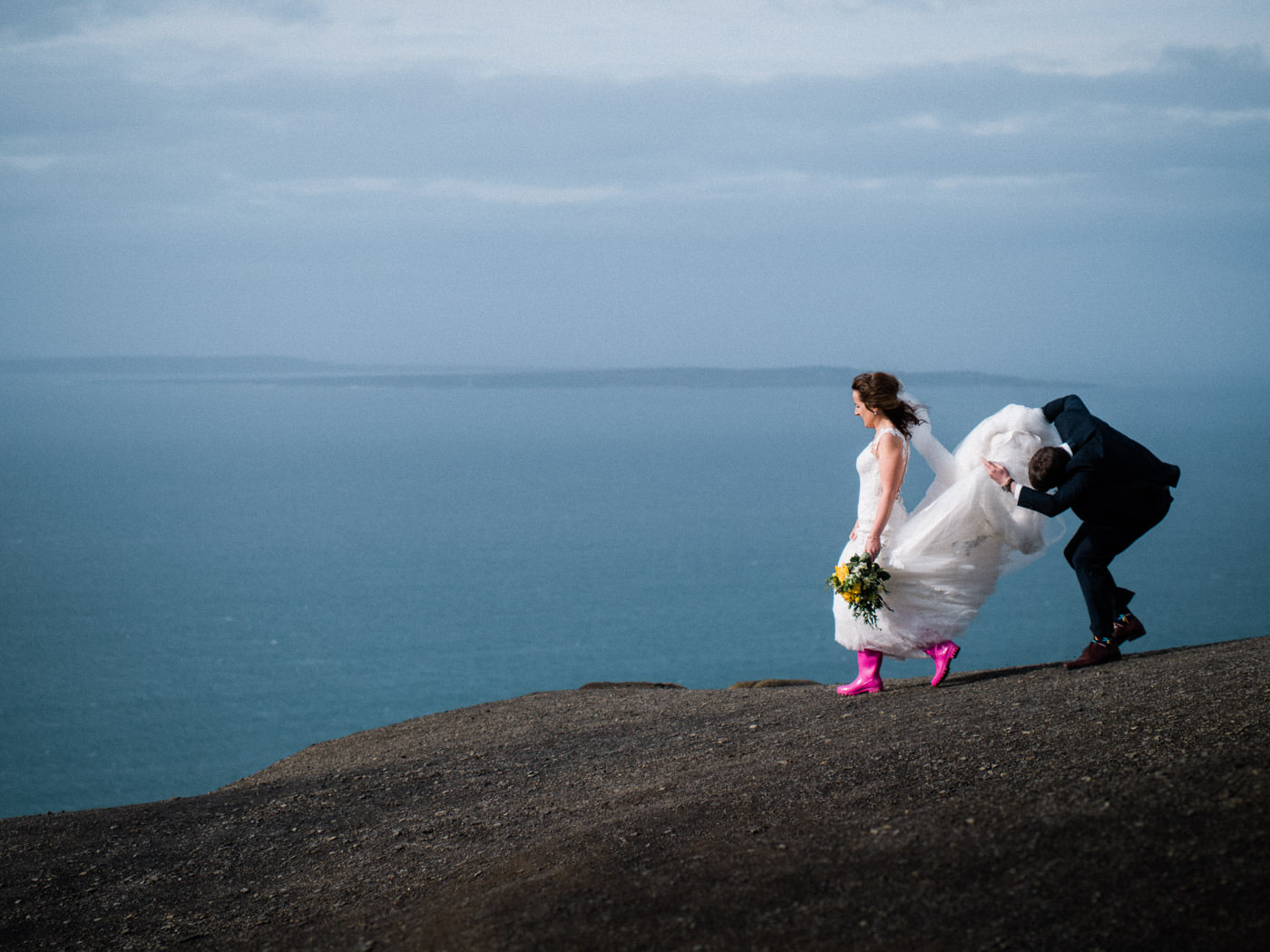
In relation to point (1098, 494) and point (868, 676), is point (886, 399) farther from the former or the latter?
point (868, 676)

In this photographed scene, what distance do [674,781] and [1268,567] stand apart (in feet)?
399

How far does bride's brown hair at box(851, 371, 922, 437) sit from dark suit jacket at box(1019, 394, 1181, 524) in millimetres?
1015

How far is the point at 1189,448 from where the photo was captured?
19800 cm

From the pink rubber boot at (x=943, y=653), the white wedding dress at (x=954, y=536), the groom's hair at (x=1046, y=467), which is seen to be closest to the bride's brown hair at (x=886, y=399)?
the white wedding dress at (x=954, y=536)

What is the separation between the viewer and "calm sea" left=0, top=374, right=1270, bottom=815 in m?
74.6

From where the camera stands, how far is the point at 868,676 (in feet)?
28.0

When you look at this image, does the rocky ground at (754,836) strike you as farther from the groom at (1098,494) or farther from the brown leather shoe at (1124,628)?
the groom at (1098,494)

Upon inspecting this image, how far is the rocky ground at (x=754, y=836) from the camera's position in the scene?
415 cm

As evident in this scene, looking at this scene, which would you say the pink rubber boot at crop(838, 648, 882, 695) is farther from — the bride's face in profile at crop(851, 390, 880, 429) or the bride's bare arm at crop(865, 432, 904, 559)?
Result: the bride's face in profile at crop(851, 390, 880, 429)

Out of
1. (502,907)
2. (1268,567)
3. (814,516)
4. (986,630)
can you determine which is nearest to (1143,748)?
(502,907)

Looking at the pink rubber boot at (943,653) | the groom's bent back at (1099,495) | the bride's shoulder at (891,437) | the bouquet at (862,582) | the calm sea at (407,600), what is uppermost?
the bride's shoulder at (891,437)

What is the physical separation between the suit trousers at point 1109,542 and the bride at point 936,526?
314mm

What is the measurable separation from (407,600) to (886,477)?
3892 inches

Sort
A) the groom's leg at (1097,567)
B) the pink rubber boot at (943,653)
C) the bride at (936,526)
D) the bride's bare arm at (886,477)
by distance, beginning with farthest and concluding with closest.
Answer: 1. the pink rubber boot at (943,653)
2. the bride at (936,526)
3. the bride's bare arm at (886,477)
4. the groom's leg at (1097,567)
